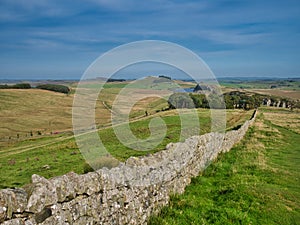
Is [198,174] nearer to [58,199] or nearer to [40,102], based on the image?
[58,199]

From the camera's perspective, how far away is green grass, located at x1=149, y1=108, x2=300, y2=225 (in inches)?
330

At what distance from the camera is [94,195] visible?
6.30 m

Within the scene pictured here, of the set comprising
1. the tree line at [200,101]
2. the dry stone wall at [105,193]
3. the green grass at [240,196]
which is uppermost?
the dry stone wall at [105,193]

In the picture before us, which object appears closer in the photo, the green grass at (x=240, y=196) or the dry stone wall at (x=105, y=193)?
the dry stone wall at (x=105, y=193)

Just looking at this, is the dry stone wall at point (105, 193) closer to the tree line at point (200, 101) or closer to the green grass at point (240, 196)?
the green grass at point (240, 196)

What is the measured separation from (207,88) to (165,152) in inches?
3149

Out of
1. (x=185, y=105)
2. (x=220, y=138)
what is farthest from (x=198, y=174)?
(x=185, y=105)

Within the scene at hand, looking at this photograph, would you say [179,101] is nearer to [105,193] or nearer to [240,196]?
[240,196]

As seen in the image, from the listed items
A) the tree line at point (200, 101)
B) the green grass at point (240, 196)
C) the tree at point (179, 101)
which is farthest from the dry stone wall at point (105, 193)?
the tree line at point (200, 101)

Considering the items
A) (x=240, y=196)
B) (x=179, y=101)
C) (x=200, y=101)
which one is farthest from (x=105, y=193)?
(x=200, y=101)

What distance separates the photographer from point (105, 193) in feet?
21.7

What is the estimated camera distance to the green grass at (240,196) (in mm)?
8375

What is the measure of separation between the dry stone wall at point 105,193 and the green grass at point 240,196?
57 centimetres

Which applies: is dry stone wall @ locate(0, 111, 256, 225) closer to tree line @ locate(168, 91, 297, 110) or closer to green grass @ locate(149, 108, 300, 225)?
green grass @ locate(149, 108, 300, 225)
